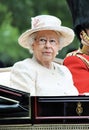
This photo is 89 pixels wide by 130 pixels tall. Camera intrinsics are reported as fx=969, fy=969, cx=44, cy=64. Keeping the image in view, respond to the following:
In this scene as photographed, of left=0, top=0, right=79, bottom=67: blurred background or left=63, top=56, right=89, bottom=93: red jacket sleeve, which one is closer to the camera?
left=63, top=56, right=89, bottom=93: red jacket sleeve

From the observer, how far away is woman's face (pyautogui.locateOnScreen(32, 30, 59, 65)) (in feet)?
21.3

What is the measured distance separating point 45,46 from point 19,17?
57.9 ft

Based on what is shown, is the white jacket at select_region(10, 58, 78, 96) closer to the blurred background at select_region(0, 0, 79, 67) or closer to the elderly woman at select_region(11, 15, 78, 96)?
the elderly woman at select_region(11, 15, 78, 96)

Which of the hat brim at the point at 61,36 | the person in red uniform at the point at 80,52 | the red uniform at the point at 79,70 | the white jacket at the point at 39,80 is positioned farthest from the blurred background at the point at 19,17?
the white jacket at the point at 39,80

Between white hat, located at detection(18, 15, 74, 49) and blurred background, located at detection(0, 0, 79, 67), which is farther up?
blurred background, located at detection(0, 0, 79, 67)

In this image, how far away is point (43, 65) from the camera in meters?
6.53

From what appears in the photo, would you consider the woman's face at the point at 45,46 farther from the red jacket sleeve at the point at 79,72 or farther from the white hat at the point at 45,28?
the red jacket sleeve at the point at 79,72

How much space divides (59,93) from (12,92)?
0.48 metres

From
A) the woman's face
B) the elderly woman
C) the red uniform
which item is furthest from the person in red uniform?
the woman's face

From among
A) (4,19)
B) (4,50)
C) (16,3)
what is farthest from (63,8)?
(4,50)

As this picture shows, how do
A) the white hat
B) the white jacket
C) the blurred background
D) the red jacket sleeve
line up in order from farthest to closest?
the blurred background
the red jacket sleeve
the white hat
the white jacket

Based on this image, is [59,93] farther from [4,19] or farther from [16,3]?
[16,3]

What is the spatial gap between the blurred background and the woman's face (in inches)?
513

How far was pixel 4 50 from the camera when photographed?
20.4 metres
